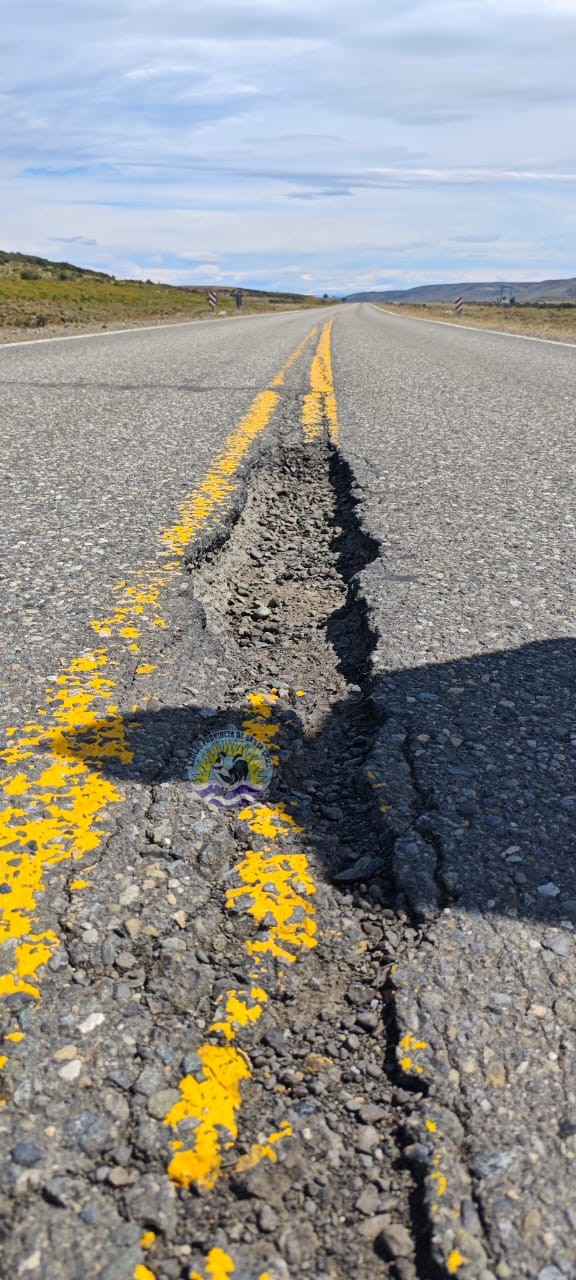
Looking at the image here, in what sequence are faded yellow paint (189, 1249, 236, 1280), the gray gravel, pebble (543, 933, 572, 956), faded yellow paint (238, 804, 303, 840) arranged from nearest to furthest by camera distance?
faded yellow paint (189, 1249, 236, 1280), pebble (543, 933, 572, 956), faded yellow paint (238, 804, 303, 840), the gray gravel

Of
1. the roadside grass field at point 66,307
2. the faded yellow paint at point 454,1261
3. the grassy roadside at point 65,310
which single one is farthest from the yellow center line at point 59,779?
the roadside grass field at point 66,307

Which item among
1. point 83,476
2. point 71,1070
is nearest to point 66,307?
point 83,476

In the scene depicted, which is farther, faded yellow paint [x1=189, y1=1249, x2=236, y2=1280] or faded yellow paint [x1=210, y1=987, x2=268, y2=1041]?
faded yellow paint [x1=210, y1=987, x2=268, y2=1041]

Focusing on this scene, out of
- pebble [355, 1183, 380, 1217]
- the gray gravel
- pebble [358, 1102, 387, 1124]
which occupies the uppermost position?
the gray gravel

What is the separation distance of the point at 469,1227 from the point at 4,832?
97cm

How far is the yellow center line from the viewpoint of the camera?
4.66ft

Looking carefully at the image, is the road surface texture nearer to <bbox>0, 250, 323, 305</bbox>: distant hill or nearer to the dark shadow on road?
the dark shadow on road

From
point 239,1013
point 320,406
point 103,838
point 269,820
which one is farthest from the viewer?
point 320,406

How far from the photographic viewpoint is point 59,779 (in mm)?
1797

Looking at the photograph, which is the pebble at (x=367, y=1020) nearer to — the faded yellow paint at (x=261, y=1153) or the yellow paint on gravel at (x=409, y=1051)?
the yellow paint on gravel at (x=409, y=1051)

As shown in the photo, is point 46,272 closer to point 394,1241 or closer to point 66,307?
point 66,307

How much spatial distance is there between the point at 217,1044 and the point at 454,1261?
39 centimetres

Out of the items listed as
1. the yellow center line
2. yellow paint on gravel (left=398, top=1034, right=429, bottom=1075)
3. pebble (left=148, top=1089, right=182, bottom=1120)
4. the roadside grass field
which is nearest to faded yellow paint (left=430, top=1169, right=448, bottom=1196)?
yellow paint on gravel (left=398, top=1034, right=429, bottom=1075)

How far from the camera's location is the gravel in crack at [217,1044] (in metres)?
1.00
